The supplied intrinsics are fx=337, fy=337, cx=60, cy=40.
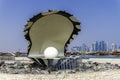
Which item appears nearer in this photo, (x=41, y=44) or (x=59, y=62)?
(x=59, y=62)

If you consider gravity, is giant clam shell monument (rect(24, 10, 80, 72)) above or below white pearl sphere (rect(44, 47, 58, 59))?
above

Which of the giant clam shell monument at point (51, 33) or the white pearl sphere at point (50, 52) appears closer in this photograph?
the white pearl sphere at point (50, 52)

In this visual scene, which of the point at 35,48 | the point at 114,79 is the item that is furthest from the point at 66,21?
the point at 114,79

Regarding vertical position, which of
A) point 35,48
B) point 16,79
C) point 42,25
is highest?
point 42,25

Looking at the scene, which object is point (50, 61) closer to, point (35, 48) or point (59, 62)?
point (59, 62)

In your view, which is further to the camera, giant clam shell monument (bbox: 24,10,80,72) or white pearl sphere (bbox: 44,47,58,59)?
giant clam shell monument (bbox: 24,10,80,72)

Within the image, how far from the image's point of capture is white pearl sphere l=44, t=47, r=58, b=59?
64.8 ft

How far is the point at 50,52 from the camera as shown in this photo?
19969 millimetres

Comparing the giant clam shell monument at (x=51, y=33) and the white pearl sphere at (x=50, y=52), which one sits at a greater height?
the giant clam shell monument at (x=51, y=33)

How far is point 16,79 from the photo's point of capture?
13188 millimetres

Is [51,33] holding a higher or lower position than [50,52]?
higher

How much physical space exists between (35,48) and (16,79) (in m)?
7.70

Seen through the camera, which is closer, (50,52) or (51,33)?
(50,52)

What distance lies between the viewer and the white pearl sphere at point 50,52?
64.8 ft
